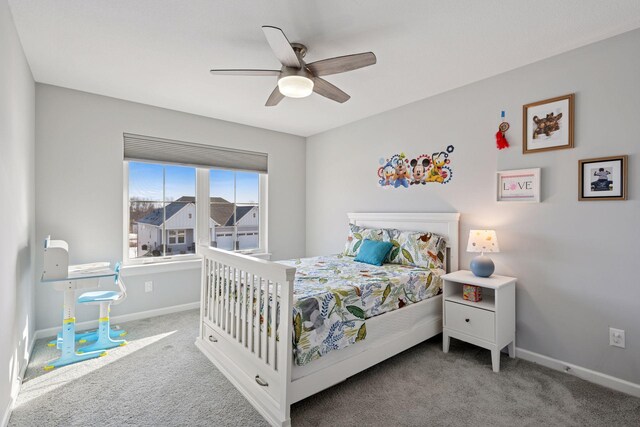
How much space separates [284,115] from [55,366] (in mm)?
3214

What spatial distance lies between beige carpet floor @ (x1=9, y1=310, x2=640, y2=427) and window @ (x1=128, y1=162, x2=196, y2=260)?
1333 mm

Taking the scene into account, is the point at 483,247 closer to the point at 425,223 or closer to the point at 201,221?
the point at 425,223

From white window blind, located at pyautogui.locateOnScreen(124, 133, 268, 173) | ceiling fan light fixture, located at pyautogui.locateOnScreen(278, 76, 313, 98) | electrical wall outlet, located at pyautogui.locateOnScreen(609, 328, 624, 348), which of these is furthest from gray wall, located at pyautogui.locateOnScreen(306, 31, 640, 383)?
white window blind, located at pyautogui.locateOnScreen(124, 133, 268, 173)

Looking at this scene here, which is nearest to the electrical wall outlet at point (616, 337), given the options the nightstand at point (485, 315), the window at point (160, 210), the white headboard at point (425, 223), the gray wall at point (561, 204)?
the gray wall at point (561, 204)

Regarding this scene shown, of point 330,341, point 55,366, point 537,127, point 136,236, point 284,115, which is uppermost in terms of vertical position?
point 284,115

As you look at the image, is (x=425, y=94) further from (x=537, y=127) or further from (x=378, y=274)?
(x=378, y=274)

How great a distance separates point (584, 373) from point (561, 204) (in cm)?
124

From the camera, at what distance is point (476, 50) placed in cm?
235

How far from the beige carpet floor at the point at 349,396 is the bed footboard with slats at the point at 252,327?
107mm

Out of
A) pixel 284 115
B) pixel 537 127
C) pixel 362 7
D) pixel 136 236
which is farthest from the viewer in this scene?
pixel 284 115

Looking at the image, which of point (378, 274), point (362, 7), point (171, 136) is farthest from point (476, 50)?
point (171, 136)

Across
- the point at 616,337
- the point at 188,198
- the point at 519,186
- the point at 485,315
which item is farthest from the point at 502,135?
the point at 188,198

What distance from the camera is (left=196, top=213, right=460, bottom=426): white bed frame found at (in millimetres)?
1773

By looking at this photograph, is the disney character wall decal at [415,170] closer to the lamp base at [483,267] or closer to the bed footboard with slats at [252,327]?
the lamp base at [483,267]
